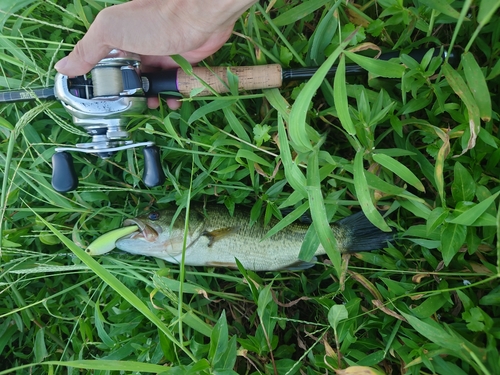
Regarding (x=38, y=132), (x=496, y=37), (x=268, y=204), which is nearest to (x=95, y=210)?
(x=38, y=132)

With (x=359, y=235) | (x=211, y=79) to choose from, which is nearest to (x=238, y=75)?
(x=211, y=79)

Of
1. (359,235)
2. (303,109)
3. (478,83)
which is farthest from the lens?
(359,235)

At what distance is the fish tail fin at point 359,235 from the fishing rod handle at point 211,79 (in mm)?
828

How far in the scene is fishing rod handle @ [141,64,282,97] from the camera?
189 cm

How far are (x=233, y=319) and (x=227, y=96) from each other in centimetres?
139

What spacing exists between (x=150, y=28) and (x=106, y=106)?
0.41 metres

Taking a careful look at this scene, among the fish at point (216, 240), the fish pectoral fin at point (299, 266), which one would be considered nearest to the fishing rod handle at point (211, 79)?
the fish at point (216, 240)

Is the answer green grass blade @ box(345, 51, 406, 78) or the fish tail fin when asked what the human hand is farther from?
the fish tail fin

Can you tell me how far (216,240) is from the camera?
2232 mm

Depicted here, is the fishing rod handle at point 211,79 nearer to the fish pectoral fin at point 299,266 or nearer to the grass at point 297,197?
the grass at point 297,197

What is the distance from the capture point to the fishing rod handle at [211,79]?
6.19ft

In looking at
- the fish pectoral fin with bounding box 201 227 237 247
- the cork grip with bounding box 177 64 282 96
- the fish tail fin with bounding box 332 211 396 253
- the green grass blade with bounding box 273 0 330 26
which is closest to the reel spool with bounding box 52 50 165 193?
the cork grip with bounding box 177 64 282 96

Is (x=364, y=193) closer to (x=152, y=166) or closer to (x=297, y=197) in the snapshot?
(x=297, y=197)

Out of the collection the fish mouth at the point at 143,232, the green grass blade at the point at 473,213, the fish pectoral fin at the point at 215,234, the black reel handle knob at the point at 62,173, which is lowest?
the fish pectoral fin at the point at 215,234
